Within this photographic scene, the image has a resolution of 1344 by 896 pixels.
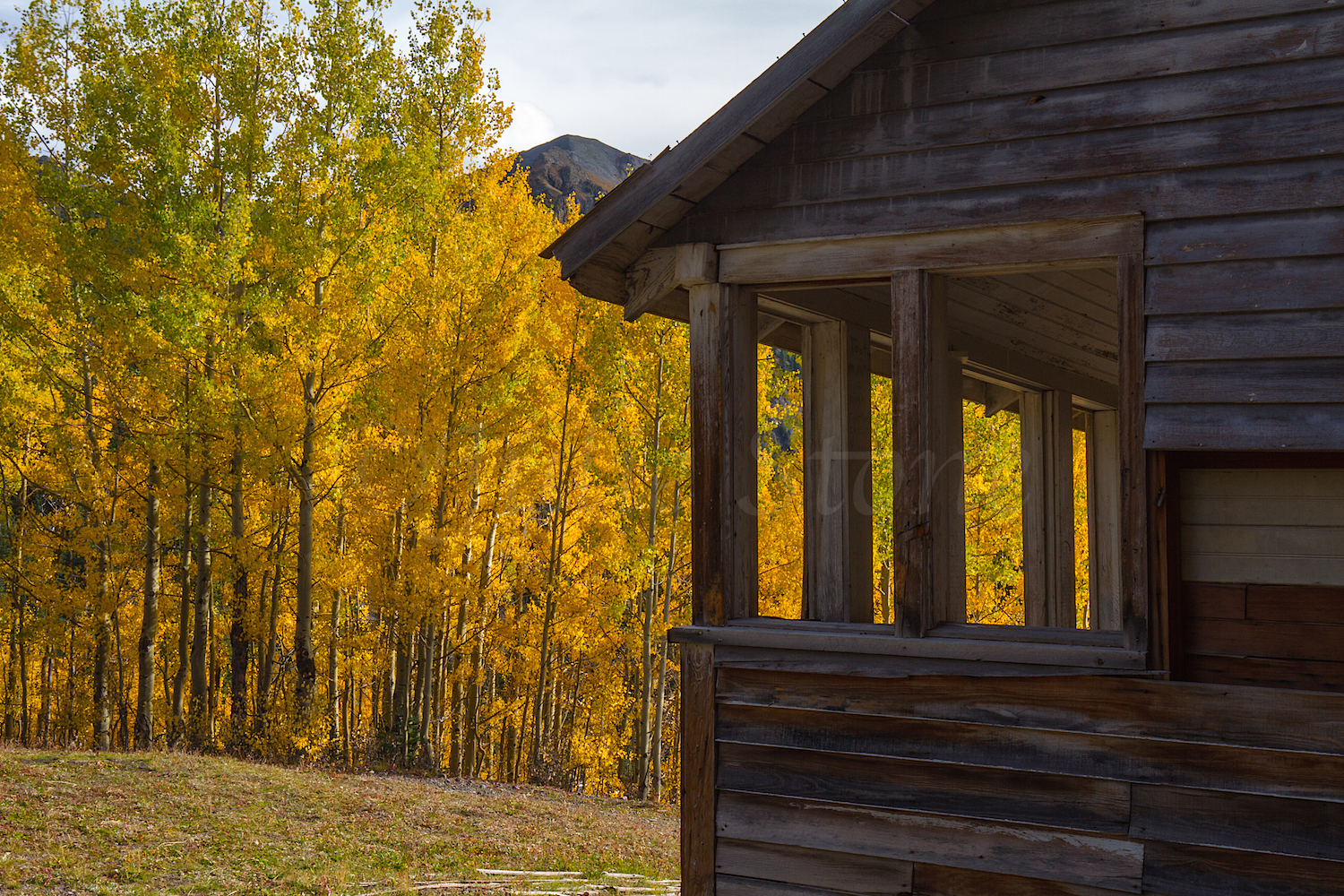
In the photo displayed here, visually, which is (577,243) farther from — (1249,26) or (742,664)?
(1249,26)

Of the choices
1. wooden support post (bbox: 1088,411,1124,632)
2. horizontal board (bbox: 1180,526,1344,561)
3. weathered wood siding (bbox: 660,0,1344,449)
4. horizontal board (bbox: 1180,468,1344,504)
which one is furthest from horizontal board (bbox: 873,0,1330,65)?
Result: wooden support post (bbox: 1088,411,1124,632)

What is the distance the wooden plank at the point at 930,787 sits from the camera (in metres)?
3.47

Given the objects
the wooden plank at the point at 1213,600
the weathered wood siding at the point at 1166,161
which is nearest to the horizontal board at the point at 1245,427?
the weathered wood siding at the point at 1166,161

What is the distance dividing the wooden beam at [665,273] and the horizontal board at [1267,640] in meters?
2.46

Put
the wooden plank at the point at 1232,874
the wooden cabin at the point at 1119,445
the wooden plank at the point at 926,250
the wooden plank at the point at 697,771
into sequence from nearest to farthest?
1. the wooden plank at the point at 1232,874
2. the wooden cabin at the point at 1119,445
3. the wooden plank at the point at 926,250
4. the wooden plank at the point at 697,771

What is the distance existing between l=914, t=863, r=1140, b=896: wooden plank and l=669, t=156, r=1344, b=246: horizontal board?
2.50 m

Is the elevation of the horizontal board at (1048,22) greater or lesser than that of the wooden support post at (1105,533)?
greater

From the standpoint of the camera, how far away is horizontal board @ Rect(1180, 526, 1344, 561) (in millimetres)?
3434

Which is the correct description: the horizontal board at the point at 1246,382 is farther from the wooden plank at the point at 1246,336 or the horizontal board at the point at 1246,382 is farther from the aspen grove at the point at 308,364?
the aspen grove at the point at 308,364

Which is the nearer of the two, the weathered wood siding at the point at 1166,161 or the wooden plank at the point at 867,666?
the weathered wood siding at the point at 1166,161

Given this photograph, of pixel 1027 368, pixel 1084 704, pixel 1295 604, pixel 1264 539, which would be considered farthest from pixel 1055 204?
pixel 1027 368

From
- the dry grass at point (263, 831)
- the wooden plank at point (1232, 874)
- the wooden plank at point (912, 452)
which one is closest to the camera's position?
the wooden plank at point (1232, 874)

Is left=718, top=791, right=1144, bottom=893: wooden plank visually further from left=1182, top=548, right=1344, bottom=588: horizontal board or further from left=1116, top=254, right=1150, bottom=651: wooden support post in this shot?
left=1182, top=548, right=1344, bottom=588: horizontal board

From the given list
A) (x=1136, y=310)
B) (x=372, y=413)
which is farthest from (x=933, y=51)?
(x=372, y=413)
